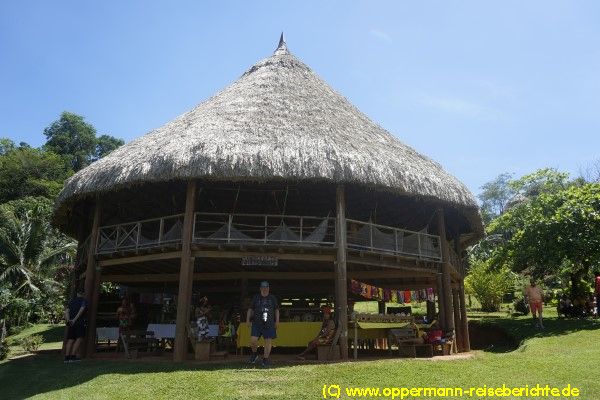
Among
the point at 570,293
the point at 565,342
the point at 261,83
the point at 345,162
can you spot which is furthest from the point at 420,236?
the point at 570,293

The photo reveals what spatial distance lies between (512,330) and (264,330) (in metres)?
12.1

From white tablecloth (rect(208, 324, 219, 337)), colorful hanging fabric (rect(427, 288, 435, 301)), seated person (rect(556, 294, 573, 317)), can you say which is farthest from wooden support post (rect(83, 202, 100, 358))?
seated person (rect(556, 294, 573, 317))

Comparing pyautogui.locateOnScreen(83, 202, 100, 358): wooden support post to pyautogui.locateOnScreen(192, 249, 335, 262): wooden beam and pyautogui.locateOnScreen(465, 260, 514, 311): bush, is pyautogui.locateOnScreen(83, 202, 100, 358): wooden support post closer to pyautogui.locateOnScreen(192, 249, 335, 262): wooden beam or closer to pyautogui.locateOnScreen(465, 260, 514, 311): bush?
pyautogui.locateOnScreen(192, 249, 335, 262): wooden beam

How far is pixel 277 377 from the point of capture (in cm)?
881

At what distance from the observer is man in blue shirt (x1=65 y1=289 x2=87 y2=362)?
1195cm

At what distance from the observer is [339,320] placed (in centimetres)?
1154

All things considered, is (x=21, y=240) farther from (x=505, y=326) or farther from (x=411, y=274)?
(x=505, y=326)

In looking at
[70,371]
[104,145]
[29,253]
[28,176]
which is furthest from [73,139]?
[70,371]

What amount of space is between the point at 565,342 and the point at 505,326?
19.4ft

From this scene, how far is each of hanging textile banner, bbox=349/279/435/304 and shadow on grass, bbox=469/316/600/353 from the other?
273cm

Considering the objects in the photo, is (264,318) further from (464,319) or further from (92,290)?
(464,319)

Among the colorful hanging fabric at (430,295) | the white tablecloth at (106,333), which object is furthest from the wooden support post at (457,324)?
the white tablecloth at (106,333)

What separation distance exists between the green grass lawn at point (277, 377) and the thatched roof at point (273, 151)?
448cm

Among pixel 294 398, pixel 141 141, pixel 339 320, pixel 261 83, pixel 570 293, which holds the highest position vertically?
pixel 261 83
